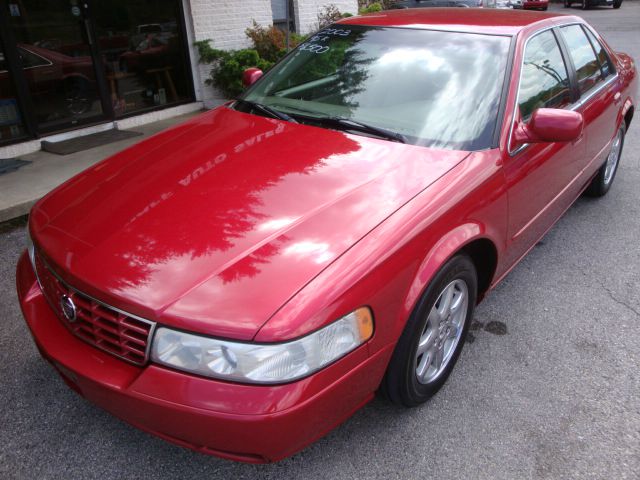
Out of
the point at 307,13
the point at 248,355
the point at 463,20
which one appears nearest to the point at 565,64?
the point at 463,20

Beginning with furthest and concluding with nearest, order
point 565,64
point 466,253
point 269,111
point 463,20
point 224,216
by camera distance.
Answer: point 565,64
point 463,20
point 269,111
point 466,253
point 224,216

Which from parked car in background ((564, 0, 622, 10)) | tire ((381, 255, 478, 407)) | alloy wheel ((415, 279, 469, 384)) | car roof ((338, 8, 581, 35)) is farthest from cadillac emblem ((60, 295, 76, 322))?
parked car in background ((564, 0, 622, 10))

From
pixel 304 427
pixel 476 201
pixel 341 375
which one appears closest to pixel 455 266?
pixel 476 201

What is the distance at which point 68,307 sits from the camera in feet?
6.48

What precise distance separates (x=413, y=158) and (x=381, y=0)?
1210 centimetres

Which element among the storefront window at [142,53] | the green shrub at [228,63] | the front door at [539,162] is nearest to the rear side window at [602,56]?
the front door at [539,162]

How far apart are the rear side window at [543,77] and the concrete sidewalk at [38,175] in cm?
380

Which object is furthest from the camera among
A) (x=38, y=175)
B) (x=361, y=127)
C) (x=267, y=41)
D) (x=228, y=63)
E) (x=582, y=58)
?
(x=267, y=41)

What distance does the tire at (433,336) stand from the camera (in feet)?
6.90

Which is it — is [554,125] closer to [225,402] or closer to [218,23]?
[225,402]

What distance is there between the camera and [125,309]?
1792mm

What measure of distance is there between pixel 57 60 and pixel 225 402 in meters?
5.62

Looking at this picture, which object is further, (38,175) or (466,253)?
(38,175)

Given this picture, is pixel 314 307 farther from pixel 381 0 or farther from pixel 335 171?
pixel 381 0
